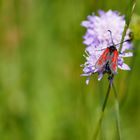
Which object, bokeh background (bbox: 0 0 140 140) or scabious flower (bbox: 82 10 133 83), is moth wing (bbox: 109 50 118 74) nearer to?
scabious flower (bbox: 82 10 133 83)

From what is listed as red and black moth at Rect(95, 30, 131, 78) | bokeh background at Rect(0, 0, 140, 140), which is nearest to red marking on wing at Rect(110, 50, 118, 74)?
Result: red and black moth at Rect(95, 30, 131, 78)

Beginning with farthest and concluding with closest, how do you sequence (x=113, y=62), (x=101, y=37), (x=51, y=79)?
1. (x=51, y=79)
2. (x=101, y=37)
3. (x=113, y=62)

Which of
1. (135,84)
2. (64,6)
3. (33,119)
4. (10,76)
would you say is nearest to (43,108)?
(33,119)

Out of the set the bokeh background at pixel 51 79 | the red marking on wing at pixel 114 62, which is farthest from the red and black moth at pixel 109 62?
the bokeh background at pixel 51 79

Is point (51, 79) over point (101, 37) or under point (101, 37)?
under

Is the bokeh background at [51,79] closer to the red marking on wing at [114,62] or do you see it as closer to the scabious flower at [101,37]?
the scabious flower at [101,37]

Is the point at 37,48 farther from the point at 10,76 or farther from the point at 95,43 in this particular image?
the point at 95,43

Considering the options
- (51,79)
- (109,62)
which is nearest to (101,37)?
(109,62)

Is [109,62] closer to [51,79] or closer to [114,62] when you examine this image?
[114,62]
